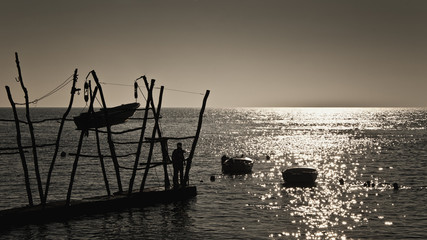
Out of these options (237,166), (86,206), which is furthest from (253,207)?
(237,166)

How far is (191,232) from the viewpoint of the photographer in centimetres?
2842

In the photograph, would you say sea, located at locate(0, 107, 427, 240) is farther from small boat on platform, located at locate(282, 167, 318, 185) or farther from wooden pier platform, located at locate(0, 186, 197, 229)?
small boat on platform, located at locate(282, 167, 318, 185)

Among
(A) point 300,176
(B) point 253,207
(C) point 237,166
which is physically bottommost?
(B) point 253,207

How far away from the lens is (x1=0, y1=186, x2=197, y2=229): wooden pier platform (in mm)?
28188

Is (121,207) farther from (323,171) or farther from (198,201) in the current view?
(323,171)

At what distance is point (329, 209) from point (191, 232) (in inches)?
428

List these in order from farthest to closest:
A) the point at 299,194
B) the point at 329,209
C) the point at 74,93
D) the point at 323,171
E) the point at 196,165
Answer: the point at 196,165, the point at 323,171, the point at 299,194, the point at 329,209, the point at 74,93

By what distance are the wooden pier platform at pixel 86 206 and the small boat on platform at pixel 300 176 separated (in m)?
11.9

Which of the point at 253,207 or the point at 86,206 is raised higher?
the point at 86,206

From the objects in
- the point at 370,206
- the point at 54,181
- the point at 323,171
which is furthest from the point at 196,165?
the point at 370,206

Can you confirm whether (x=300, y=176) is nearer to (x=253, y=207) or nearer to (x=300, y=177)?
(x=300, y=177)

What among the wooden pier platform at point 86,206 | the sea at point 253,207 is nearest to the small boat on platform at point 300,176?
the sea at point 253,207

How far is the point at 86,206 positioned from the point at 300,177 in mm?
20972

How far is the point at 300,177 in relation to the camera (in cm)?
4600
